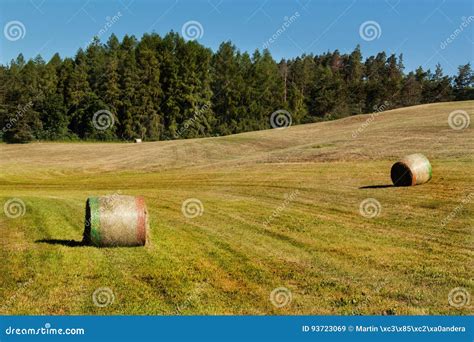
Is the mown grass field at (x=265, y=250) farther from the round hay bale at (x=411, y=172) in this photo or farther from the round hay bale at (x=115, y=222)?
the round hay bale at (x=411, y=172)

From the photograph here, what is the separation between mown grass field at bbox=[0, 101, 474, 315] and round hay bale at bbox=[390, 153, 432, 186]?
0.58m

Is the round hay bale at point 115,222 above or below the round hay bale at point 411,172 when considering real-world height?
below

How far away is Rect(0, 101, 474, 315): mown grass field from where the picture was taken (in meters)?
11.0

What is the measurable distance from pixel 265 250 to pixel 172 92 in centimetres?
10220

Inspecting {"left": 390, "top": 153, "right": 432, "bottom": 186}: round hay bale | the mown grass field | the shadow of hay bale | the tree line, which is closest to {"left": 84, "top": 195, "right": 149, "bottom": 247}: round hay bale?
the mown grass field

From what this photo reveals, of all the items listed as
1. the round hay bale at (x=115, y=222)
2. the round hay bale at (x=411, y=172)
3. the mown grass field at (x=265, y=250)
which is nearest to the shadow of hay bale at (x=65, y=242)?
the mown grass field at (x=265, y=250)

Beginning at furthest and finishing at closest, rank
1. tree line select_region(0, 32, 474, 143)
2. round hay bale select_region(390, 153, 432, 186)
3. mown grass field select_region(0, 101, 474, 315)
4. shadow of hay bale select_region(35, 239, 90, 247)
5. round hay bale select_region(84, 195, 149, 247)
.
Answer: tree line select_region(0, 32, 474, 143) < round hay bale select_region(390, 153, 432, 186) < shadow of hay bale select_region(35, 239, 90, 247) < round hay bale select_region(84, 195, 149, 247) < mown grass field select_region(0, 101, 474, 315)

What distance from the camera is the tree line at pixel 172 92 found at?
4090 inches

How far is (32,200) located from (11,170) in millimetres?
28823

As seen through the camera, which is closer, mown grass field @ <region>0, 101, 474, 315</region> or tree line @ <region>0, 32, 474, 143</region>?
mown grass field @ <region>0, 101, 474, 315</region>

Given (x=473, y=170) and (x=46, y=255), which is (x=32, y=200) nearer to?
(x=46, y=255)

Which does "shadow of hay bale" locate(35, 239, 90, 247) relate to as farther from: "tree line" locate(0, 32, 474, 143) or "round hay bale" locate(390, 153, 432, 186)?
"tree line" locate(0, 32, 474, 143)

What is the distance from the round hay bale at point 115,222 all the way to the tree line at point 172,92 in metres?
80.2

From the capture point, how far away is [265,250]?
15.5 meters
